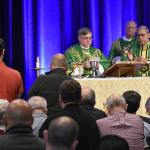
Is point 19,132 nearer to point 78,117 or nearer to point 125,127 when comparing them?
point 78,117

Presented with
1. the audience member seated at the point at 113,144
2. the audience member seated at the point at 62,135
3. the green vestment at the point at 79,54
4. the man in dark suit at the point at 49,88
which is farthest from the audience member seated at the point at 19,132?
the green vestment at the point at 79,54

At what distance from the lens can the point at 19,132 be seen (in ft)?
13.7

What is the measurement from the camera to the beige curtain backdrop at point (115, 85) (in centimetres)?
819

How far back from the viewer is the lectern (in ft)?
27.9

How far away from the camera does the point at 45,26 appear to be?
1124cm

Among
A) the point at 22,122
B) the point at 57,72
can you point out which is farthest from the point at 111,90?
the point at 22,122

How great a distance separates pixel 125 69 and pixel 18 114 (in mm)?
4519

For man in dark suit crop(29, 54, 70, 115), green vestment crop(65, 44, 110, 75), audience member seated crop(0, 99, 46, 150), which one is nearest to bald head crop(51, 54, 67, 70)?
man in dark suit crop(29, 54, 70, 115)

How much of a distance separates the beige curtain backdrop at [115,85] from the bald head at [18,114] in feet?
12.6

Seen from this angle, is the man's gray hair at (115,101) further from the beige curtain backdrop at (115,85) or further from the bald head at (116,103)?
the beige curtain backdrop at (115,85)

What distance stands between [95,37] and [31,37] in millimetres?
1326

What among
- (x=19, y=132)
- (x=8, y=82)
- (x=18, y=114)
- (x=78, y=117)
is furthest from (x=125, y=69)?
(x=19, y=132)

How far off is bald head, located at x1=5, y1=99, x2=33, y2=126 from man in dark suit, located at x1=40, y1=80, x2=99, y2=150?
17.8 inches

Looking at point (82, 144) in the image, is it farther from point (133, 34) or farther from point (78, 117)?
point (133, 34)
